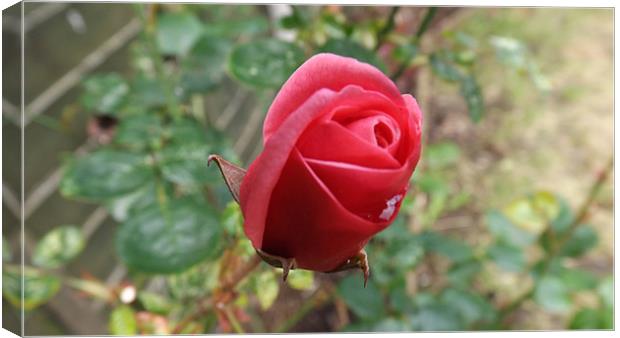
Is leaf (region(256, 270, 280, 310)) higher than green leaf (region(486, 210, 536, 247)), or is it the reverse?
leaf (region(256, 270, 280, 310))

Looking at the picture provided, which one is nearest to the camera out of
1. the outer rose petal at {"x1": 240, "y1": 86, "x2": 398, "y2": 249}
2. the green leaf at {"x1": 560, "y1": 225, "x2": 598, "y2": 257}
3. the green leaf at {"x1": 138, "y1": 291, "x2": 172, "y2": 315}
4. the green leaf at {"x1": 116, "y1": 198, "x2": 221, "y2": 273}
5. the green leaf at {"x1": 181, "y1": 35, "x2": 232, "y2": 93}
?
the outer rose petal at {"x1": 240, "y1": 86, "x2": 398, "y2": 249}

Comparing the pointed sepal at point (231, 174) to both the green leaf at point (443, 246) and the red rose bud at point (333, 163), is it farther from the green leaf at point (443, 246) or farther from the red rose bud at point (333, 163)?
the green leaf at point (443, 246)

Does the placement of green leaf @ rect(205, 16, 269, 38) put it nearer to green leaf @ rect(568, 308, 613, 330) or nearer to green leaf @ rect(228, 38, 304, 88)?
green leaf @ rect(228, 38, 304, 88)

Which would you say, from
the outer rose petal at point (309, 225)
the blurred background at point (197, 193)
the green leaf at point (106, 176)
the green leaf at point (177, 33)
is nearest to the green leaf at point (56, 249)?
the blurred background at point (197, 193)

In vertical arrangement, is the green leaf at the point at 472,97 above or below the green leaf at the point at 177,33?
below

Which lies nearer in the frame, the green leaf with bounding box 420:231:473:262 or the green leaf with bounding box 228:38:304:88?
the green leaf with bounding box 228:38:304:88

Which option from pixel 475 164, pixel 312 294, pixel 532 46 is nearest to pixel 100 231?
pixel 312 294

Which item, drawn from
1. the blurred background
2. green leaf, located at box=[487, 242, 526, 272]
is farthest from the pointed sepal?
green leaf, located at box=[487, 242, 526, 272]
